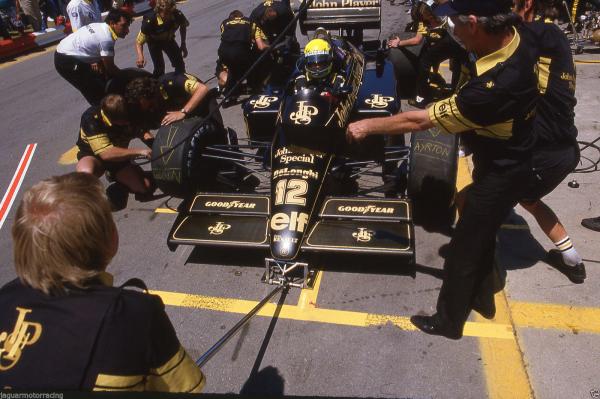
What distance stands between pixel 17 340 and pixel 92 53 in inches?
221

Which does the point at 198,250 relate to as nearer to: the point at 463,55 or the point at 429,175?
the point at 429,175

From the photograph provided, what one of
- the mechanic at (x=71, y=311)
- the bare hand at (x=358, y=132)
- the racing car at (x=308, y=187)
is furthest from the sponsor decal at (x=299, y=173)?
the mechanic at (x=71, y=311)

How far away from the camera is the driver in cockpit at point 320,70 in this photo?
455 cm

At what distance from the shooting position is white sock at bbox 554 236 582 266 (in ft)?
10.9

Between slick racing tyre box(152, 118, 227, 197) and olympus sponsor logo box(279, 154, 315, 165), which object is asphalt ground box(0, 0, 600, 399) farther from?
olympus sponsor logo box(279, 154, 315, 165)

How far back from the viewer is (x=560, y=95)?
303 centimetres

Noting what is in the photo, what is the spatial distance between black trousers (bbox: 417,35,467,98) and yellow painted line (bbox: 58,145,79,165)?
524cm

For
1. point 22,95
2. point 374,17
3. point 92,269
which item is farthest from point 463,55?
point 22,95

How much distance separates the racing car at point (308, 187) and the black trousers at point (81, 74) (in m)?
2.32

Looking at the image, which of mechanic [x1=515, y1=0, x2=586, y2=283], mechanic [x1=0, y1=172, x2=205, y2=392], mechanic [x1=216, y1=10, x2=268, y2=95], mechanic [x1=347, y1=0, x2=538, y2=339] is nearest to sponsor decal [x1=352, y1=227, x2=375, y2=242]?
mechanic [x1=347, y1=0, x2=538, y2=339]

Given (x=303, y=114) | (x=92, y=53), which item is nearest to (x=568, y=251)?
(x=303, y=114)

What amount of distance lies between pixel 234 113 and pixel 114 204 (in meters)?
2.84

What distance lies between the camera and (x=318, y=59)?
4.55 metres

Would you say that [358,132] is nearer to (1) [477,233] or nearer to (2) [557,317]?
(1) [477,233]
